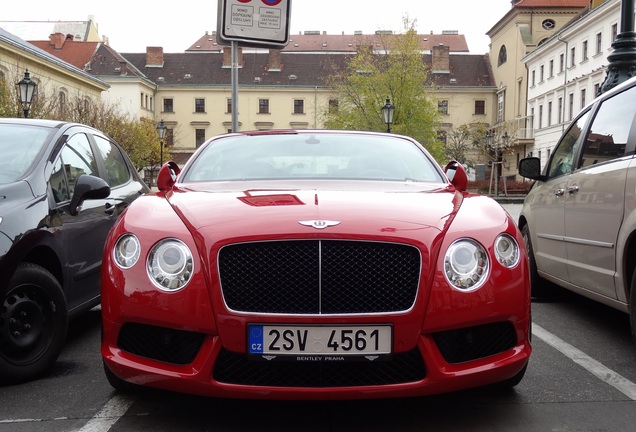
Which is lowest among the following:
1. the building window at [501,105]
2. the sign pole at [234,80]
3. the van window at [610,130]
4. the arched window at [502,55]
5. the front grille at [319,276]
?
the front grille at [319,276]

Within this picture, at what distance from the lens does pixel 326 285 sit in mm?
2818

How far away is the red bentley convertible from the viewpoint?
278 cm

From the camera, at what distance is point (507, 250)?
10.1 ft

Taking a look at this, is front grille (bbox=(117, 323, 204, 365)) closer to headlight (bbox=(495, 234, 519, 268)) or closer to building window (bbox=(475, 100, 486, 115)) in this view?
headlight (bbox=(495, 234, 519, 268))

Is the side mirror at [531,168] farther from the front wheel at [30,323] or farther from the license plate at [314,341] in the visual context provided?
the front wheel at [30,323]

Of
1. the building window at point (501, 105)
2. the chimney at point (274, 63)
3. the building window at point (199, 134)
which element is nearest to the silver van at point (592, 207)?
the building window at point (501, 105)

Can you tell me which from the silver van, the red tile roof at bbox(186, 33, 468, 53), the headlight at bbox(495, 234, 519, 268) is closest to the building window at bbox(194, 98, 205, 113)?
the red tile roof at bbox(186, 33, 468, 53)

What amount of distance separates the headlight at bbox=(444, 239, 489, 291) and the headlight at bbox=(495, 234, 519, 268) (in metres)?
0.09

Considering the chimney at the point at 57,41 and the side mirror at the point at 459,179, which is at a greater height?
the chimney at the point at 57,41

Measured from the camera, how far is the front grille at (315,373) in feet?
9.20

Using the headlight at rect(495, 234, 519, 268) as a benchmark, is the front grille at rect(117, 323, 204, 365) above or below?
below

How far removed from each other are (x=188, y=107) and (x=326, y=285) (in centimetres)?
7149

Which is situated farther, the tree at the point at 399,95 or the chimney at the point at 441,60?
the chimney at the point at 441,60

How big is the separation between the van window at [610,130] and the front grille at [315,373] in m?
2.57
